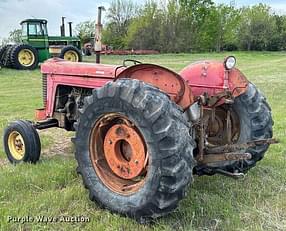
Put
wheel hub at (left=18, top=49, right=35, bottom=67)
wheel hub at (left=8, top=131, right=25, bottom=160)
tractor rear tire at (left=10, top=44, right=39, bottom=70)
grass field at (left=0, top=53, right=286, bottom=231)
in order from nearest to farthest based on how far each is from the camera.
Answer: grass field at (left=0, top=53, right=286, bottom=231), wheel hub at (left=8, top=131, right=25, bottom=160), tractor rear tire at (left=10, top=44, right=39, bottom=70), wheel hub at (left=18, top=49, right=35, bottom=67)

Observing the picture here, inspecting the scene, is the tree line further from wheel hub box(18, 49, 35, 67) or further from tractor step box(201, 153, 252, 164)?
tractor step box(201, 153, 252, 164)

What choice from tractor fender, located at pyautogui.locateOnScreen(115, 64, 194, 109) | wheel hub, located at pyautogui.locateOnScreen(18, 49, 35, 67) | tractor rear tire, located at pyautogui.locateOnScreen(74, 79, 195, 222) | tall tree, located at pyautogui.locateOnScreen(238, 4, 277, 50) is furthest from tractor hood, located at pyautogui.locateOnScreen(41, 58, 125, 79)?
tall tree, located at pyautogui.locateOnScreen(238, 4, 277, 50)

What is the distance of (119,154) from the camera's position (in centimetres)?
347

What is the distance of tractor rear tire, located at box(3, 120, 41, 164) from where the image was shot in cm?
479

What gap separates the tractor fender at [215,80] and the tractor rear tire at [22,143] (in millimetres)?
2017

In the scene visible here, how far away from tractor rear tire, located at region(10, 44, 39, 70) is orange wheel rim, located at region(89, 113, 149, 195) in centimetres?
1703

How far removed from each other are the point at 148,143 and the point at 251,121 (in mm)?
1391

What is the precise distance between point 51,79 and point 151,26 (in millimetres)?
40398

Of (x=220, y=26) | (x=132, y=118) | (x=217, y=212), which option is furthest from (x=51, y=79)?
(x=220, y=26)

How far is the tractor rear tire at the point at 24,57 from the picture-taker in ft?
63.9

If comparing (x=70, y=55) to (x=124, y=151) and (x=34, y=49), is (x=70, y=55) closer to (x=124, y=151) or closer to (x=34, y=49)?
(x=34, y=49)

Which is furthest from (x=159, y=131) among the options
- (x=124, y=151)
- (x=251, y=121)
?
(x=251, y=121)

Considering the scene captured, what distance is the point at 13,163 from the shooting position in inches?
192

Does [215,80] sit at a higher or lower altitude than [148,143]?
higher
